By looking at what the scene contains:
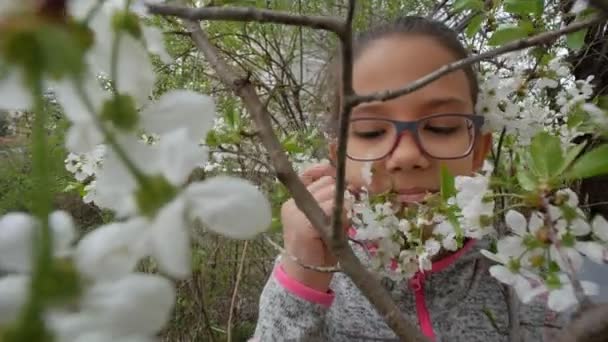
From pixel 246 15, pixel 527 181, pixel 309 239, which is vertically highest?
pixel 246 15

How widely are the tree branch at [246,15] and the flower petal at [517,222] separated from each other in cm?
25

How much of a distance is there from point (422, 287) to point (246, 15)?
78 cm

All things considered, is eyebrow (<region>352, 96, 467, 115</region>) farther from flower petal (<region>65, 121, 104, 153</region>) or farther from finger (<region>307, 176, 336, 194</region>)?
flower petal (<region>65, 121, 104, 153</region>)

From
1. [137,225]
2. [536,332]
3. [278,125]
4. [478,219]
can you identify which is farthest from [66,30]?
[278,125]

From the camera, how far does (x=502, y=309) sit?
1.02 m

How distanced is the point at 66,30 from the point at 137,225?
0.05 metres

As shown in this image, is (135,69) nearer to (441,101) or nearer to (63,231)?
(63,231)

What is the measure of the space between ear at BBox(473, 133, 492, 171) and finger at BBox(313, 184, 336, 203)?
251 mm

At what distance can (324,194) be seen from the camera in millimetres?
792

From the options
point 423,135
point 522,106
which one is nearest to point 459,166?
point 423,135

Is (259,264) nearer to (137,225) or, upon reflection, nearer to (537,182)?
(537,182)

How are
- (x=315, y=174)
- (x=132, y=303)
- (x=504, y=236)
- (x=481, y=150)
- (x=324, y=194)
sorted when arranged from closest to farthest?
(x=132, y=303), (x=504, y=236), (x=324, y=194), (x=315, y=174), (x=481, y=150)

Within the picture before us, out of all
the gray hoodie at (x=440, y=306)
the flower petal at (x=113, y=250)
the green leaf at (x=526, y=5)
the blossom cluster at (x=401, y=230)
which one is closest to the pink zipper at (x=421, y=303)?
the gray hoodie at (x=440, y=306)

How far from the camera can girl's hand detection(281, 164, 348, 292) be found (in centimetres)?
79
